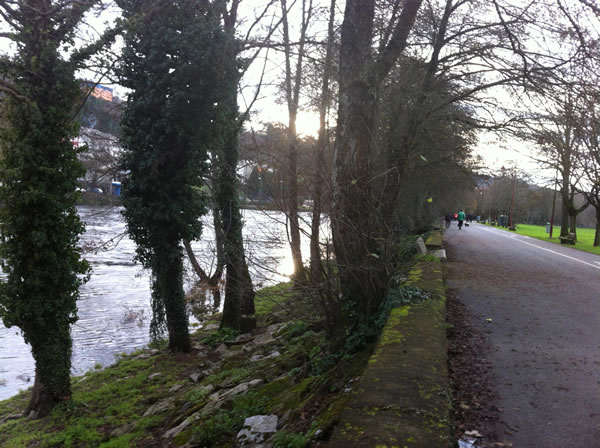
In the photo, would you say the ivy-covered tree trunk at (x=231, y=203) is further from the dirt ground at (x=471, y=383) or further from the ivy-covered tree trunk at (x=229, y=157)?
the dirt ground at (x=471, y=383)

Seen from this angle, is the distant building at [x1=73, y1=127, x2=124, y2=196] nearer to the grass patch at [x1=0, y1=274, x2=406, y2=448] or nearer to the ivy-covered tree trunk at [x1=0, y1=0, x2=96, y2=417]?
the ivy-covered tree trunk at [x1=0, y1=0, x2=96, y2=417]

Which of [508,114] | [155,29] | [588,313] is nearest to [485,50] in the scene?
[508,114]

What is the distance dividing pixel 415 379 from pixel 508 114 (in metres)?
12.0

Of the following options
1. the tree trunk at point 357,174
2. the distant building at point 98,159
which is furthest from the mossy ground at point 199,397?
the distant building at point 98,159

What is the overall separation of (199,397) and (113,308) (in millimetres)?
11918

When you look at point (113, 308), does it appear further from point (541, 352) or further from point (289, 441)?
point (289, 441)

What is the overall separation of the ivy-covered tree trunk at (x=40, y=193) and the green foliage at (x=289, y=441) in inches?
295

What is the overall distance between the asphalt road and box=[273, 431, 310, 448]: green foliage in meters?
1.46

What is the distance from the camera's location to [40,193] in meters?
9.48

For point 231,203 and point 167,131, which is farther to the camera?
point 231,203

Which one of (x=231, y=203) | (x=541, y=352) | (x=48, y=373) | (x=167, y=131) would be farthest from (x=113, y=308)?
(x=541, y=352)

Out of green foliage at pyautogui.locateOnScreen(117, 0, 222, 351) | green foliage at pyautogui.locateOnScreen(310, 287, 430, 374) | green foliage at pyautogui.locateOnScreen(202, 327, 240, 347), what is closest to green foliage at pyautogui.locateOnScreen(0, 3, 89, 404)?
green foliage at pyautogui.locateOnScreen(117, 0, 222, 351)

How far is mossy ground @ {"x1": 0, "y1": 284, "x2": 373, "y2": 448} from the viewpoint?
498 centimetres

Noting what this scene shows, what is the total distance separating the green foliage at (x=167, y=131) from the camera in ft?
38.9
